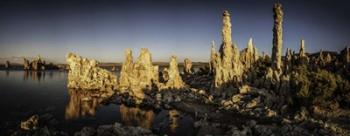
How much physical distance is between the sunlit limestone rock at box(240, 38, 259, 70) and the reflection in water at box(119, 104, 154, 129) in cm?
4792

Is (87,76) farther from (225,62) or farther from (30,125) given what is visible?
(30,125)

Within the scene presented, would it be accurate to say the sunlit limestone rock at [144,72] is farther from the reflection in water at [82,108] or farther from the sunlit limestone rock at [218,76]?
the sunlit limestone rock at [218,76]

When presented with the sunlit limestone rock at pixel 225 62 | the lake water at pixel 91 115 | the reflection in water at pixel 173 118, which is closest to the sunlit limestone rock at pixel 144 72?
the lake water at pixel 91 115

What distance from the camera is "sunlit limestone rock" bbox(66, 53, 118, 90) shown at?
98.8 metres

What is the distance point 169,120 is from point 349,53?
187 feet

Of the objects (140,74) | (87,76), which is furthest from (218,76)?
(87,76)

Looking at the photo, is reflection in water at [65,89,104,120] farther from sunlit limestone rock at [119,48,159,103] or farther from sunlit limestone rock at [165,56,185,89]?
sunlit limestone rock at [165,56,185,89]

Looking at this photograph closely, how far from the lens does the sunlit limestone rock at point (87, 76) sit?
98.8 m

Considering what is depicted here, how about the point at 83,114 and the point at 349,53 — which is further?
the point at 349,53

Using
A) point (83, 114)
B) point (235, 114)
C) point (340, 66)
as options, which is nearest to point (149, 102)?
point (83, 114)

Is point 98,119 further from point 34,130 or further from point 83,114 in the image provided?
point 34,130

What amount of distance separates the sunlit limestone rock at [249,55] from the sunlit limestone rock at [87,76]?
40771 millimetres

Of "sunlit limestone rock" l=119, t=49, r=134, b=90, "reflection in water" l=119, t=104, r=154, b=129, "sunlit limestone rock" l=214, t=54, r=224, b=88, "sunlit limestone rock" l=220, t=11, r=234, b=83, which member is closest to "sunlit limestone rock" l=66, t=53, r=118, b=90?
"sunlit limestone rock" l=119, t=49, r=134, b=90

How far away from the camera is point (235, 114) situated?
4847 cm
